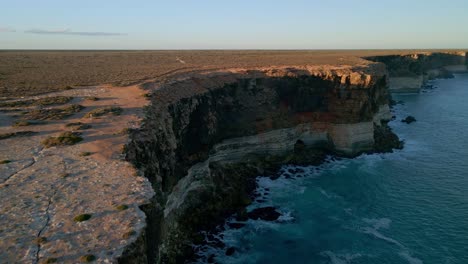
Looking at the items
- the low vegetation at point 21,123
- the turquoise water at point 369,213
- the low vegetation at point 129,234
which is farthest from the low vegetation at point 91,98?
the low vegetation at point 129,234

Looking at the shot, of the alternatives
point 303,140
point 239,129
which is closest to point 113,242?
point 239,129

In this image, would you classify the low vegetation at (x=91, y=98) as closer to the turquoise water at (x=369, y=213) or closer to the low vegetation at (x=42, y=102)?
the low vegetation at (x=42, y=102)

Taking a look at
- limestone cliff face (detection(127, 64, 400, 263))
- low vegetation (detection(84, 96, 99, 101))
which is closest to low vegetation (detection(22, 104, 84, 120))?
low vegetation (detection(84, 96, 99, 101))

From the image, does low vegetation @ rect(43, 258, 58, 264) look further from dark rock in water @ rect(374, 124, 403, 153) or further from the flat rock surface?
dark rock in water @ rect(374, 124, 403, 153)

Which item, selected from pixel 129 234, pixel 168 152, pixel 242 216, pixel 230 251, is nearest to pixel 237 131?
pixel 242 216

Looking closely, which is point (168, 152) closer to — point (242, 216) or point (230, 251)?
point (230, 251)

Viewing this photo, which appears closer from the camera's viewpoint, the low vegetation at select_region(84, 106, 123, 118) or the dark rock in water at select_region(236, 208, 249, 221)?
the low vegetation at select_region(84, 106, 123, 118)
